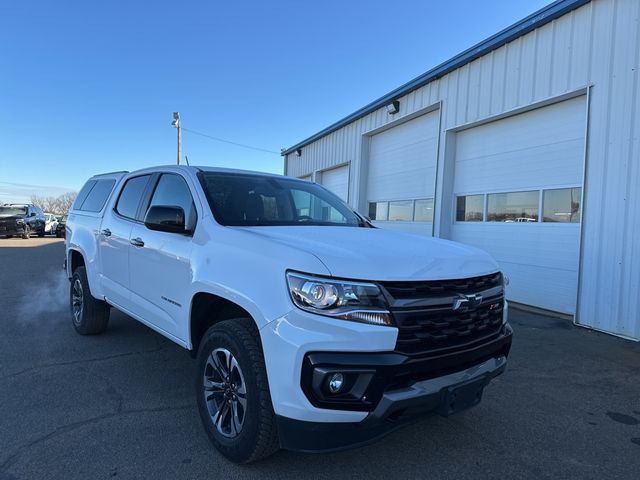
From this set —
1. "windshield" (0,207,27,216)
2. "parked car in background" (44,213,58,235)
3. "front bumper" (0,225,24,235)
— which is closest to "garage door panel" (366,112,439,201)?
"front bumper" (0,225,24,235)

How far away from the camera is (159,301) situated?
11.8ft

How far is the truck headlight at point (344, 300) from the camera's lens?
2256 mm

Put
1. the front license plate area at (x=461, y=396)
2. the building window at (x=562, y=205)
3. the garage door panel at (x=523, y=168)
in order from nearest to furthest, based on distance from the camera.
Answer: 1. the front license plate area at (x=461, y=396)
2. the building window at (x=562, y=205)
3. the garage door panel at (x=523, y=168)

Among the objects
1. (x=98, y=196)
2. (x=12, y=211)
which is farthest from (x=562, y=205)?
(x=12, y=211)

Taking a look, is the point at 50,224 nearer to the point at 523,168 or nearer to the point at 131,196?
the point at 131,196

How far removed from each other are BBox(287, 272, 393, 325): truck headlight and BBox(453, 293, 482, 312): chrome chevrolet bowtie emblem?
476 mm

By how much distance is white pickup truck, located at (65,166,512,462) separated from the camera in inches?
87.7

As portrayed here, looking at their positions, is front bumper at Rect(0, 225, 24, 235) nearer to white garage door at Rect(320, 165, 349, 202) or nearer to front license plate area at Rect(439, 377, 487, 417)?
white garage door at Rect(320, 165, 349, 202)

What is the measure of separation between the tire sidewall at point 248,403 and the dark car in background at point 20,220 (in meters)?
26.9

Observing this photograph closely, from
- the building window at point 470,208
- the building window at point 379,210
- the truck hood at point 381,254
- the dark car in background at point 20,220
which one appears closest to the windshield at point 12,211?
the dark car in background at point 20,220

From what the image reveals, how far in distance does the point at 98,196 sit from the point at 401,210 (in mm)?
7765

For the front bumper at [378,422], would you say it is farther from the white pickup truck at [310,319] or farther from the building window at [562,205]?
the building window at [562,205]

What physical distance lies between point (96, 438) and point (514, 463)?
2737mm

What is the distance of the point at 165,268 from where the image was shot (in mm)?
3451
